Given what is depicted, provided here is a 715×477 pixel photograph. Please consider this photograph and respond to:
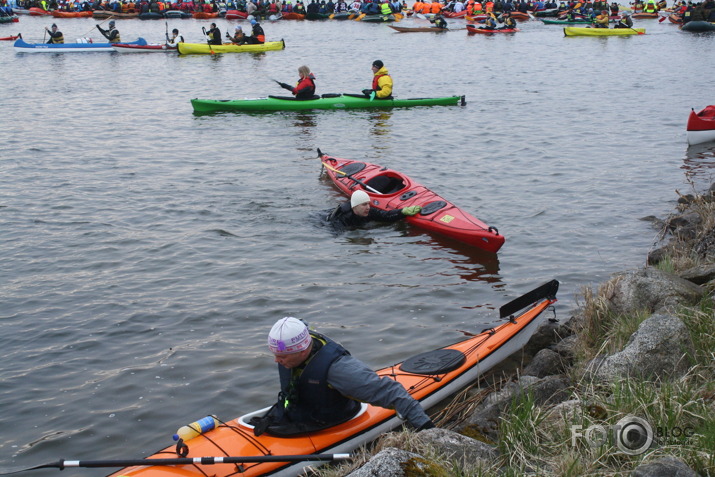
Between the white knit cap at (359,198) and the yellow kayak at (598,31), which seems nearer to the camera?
the white knit cap at (359,198)

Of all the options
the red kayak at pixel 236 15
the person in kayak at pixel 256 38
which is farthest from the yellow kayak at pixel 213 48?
the red kayak at pixel 236 15

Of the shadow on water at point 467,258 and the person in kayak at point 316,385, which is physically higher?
the person in kayak at point 316,385

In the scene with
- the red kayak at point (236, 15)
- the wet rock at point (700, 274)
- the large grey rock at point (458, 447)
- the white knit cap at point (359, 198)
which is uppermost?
the red kayak at point (236, 15)

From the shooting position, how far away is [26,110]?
18172 millimetres

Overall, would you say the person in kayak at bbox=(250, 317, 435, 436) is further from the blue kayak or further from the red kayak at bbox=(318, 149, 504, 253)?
the blue kayak

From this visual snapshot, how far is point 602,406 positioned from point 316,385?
1746mm

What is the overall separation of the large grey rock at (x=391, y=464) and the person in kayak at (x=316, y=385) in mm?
839

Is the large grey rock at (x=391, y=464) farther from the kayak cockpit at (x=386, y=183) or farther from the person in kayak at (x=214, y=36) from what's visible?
the person in kayak at (x=214, y=36)

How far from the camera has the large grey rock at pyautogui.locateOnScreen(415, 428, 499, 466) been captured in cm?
382

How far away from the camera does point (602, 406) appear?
155 inches

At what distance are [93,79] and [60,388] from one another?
1903cm

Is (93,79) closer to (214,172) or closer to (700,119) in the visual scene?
(214,172)

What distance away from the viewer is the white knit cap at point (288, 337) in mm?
4293

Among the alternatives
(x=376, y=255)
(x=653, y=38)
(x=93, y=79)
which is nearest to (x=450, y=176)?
(x=376, y=255)
